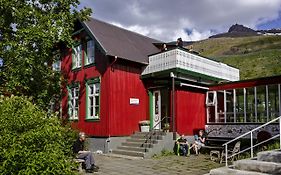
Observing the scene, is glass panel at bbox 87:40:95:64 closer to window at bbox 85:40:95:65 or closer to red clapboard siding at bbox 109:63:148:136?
window at bbox 85:40:95:65

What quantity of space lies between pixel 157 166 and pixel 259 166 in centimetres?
451

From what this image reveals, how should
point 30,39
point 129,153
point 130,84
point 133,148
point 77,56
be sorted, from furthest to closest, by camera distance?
point 77,56, point 130,84, point 133,148, point 129,153, point 30,39

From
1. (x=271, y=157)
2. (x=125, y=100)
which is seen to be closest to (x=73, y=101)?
(x=125, y=100)

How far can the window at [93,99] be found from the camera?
18.5m

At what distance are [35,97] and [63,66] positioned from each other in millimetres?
6028

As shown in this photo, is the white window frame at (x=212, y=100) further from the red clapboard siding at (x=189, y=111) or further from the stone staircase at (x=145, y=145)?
the stone staircase at (x=145, y=145)

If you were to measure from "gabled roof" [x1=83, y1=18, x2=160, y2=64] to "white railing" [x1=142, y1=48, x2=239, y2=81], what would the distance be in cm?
81

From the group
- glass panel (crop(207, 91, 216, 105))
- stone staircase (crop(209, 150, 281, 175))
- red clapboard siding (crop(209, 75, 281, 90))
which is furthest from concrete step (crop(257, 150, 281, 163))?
glass panel (crop(207, 91, 216, 105))

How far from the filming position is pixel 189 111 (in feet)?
60.8

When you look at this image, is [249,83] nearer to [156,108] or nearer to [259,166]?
[156,108]

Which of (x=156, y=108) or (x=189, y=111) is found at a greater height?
(x=156, y=108)

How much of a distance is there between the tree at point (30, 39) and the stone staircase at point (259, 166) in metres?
9.43

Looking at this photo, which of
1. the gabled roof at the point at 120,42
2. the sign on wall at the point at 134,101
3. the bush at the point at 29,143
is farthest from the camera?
the sign on wall at the point at 134,101

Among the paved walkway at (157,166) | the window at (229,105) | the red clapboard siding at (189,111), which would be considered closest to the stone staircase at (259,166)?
the paved walkway at (157,166)
